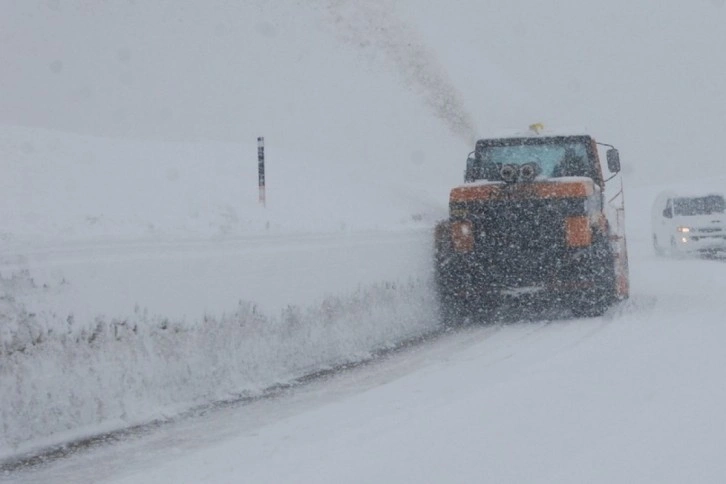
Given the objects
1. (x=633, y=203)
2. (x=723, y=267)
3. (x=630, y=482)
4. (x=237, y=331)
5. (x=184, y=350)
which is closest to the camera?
(x=630, y=482)

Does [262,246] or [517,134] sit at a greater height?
[517,134]

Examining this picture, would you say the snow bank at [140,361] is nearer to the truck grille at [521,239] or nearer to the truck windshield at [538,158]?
the truck grille at [521,239]

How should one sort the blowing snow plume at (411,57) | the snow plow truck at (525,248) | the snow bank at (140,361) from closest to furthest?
1. the snow bank at (140,361)
2. the snow plow truck at (525,248)
3. the blowing snow plume at (411,57)

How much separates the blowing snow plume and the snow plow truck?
9031 mm

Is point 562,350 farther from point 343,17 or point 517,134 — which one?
point 343,17

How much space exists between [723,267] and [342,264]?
46.9 ft

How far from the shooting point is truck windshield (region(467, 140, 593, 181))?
594 inches

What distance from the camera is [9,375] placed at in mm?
6754

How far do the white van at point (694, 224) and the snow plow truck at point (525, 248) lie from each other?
1538 centimetres

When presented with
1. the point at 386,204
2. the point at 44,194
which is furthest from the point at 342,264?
the point at 386,204

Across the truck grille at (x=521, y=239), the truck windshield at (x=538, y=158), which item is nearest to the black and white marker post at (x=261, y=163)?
the truck grille at (x=521, y=239)

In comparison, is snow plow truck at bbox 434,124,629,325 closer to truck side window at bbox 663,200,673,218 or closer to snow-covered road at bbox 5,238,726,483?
snow-covered road at bbox 5,238,726,483

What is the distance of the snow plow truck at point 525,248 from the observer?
1366cm

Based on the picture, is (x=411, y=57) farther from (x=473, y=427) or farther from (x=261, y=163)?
(x=473, y=427)
